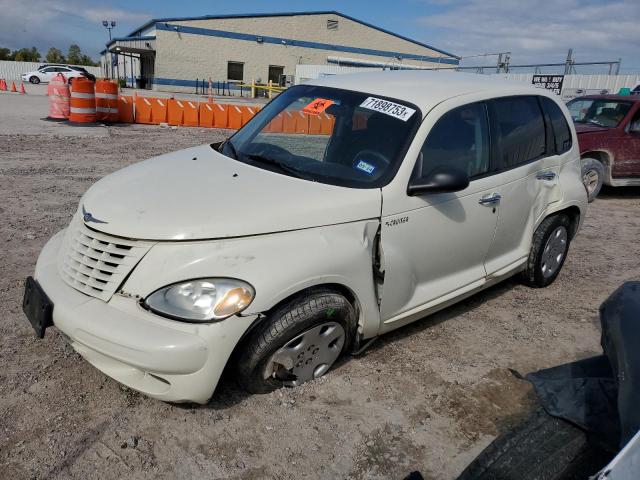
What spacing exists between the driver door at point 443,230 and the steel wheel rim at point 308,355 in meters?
0.38

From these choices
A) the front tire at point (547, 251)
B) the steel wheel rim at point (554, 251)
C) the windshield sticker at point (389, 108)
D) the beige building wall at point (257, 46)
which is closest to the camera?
the windshield sticker at point (389, 108)

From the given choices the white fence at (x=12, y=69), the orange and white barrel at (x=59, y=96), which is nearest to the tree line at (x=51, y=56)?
the white fence at (x=12, y=69)

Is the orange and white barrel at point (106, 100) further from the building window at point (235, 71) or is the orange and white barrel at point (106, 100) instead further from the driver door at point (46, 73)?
the building window at point (235, 71)

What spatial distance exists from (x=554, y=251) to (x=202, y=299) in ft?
11.9

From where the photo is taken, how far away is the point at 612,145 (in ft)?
28.9

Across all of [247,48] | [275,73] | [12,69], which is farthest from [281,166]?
[12,69]

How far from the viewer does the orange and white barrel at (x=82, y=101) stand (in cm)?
1402

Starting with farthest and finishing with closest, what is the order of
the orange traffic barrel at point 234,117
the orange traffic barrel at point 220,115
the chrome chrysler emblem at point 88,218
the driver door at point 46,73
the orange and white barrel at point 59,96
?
the driver door at point 46,73 < the orange traffic barrel at point 234,117 < the orange traffic barrel at point 220,115 < the orange and white barrel at point 59,96 < the chrome chrysler emblem at point 88,218

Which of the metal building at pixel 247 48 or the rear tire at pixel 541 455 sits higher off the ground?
the metal building at pixel 247 48

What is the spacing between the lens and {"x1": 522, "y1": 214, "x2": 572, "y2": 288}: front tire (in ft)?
14.7

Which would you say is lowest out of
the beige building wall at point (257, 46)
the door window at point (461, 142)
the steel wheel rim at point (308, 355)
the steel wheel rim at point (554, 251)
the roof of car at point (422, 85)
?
the steel wheel rim at point (308, 355)

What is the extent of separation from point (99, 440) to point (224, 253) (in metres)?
1.13

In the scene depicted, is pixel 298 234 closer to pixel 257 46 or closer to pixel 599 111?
pixel 599 111

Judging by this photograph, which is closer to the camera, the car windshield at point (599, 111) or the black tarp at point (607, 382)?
the black tarp at point (607, 382)
